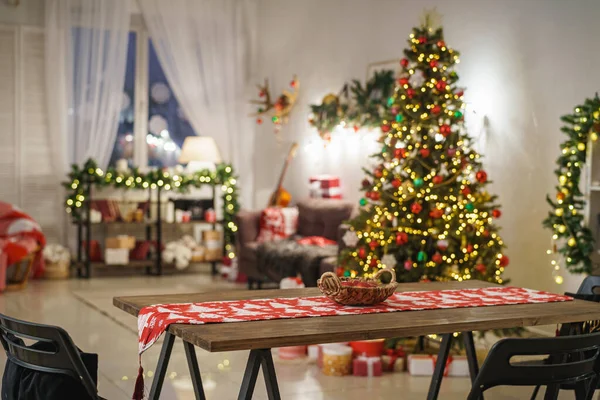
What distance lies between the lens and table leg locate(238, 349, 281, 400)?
2.84 m

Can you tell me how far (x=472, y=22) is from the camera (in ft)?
22.5

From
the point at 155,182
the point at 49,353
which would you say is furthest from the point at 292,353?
the point at 155,182

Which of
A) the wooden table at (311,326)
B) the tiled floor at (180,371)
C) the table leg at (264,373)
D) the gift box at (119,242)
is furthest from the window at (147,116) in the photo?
the table leg at (264,373)

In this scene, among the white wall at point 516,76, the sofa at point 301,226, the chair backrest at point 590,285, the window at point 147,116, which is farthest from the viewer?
the window at point 147,116

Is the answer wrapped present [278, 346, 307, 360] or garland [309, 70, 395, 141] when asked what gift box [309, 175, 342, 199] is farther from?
wrapped present [278, 346, 307, 360]

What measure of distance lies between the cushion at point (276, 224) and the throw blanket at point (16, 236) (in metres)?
2.12

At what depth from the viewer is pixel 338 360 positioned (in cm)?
505

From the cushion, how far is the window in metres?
2.15

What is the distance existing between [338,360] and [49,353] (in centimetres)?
261

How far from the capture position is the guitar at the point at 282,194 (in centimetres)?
916

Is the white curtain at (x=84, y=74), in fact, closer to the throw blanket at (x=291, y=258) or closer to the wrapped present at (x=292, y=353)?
the throw blanket at (x=291, y=258)

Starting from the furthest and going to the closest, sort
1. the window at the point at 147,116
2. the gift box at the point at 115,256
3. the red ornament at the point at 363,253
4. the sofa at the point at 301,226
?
the window at the point at 147,116, the gift box at the point at 115,256, the sofa at the point at 301,226, the red ornament at the point at 363,253

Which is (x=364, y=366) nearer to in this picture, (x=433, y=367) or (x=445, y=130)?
(x=433, y=367)

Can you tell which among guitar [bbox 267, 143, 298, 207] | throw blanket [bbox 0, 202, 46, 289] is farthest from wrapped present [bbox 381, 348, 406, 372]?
throw blanket [bbox 0, 202, 46, 289]
